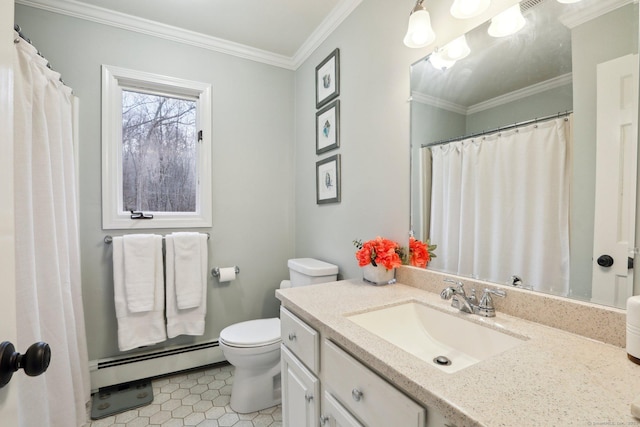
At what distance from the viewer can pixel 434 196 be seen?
4.26 feet

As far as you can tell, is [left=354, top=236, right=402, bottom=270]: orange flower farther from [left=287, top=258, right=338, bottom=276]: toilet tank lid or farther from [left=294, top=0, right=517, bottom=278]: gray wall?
[left=287, top=258, right=338, bottom=276]: toilet tank lid

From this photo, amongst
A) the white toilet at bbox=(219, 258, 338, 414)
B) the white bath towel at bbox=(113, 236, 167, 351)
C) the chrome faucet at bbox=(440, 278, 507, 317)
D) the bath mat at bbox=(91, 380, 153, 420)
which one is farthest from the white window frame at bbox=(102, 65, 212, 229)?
the chrome faucet at bbox=(440, 278, 507, 317)

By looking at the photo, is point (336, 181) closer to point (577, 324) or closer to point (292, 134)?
point (292, 134)

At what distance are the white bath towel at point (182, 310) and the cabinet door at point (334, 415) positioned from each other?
4.56ft

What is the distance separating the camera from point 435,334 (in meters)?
1.04

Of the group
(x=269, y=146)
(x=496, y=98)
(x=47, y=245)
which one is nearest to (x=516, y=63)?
(x=496, y=98)

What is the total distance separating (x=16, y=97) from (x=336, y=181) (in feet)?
5.02

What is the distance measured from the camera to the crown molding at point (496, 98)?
0.89 m

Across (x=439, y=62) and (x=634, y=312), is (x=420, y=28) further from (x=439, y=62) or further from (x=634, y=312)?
(x=634, y=312)

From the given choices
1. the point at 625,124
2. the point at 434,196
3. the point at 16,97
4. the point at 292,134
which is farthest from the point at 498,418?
the point at 292,134

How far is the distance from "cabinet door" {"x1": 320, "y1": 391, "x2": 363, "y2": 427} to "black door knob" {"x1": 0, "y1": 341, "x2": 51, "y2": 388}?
715mm

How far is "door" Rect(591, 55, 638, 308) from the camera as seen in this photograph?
76cm

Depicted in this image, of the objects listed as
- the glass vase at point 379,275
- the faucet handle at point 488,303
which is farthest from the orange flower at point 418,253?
the faucet handle at point 488,303

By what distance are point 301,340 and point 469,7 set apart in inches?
53.3
